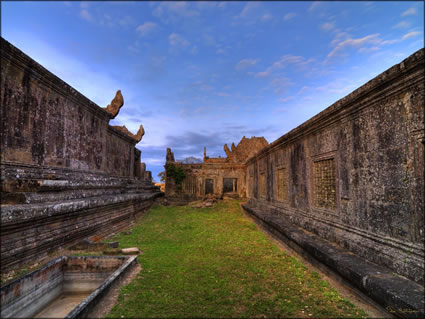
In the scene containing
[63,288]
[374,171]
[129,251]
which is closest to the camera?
[374,171]

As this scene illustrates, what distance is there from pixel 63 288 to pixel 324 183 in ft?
20.7

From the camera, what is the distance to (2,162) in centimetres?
500

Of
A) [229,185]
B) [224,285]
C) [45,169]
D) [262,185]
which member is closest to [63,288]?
[224,285]

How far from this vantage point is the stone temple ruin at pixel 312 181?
3014 millimetres

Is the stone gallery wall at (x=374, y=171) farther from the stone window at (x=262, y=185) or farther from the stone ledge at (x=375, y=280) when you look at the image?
the stone window at (x=262, y=185)

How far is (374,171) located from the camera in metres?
3.74

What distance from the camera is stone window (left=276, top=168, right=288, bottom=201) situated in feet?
27.3

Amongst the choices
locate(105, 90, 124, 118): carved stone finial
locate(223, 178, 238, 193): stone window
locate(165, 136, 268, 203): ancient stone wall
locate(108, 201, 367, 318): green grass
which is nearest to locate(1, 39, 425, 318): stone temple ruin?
locate(108, 201, 367, 318): green grass

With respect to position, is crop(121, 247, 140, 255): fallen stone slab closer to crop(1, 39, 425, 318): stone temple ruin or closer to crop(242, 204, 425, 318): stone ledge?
crop(1, 39, 425, 318): stone temple ruin

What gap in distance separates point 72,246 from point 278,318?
16.6ft

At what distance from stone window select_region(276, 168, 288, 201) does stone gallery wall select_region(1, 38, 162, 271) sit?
21.1ft

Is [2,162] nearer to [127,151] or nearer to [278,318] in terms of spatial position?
[278,318]

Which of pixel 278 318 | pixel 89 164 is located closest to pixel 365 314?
pixel 278 318

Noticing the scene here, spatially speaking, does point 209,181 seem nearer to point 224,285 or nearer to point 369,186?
point 224,285
